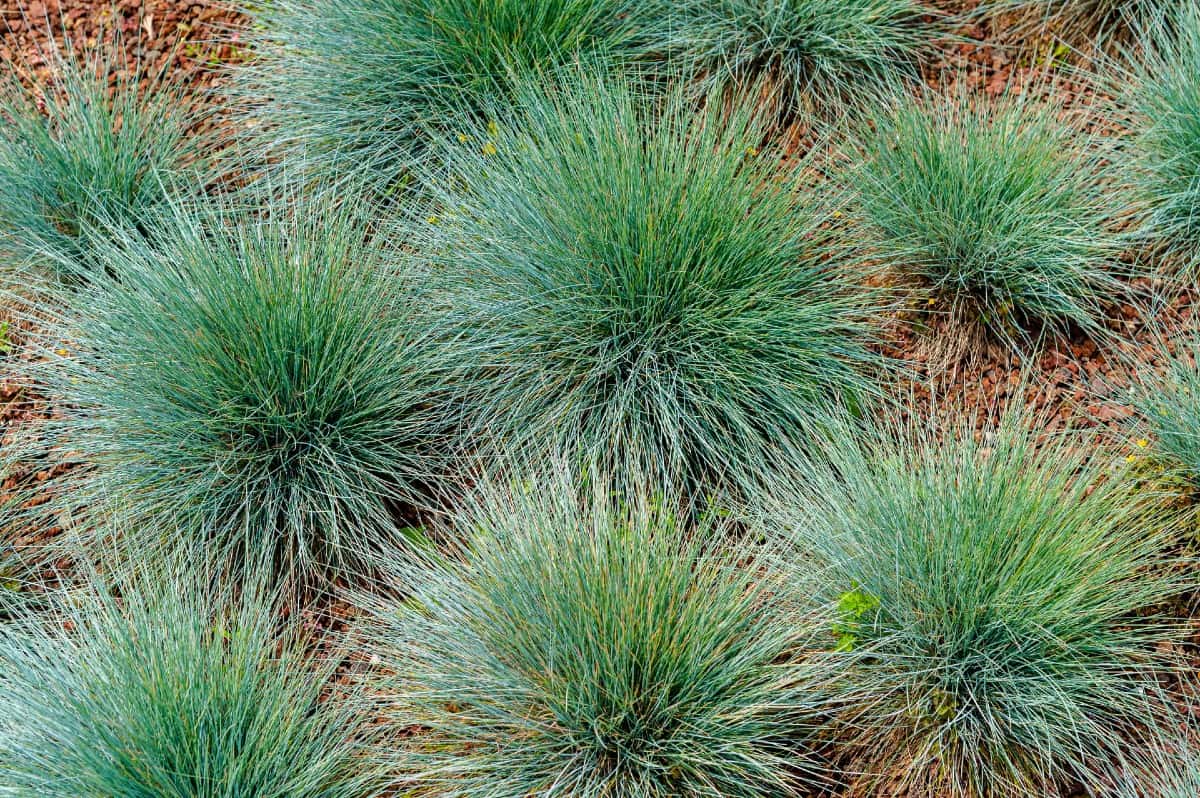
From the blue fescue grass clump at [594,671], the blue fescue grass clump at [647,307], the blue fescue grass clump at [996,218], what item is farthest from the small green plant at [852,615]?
the blue fescue grass clump at [996,218]

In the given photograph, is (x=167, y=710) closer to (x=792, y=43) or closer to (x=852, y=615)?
(x=852, y=615)

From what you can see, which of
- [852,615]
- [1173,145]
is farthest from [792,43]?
[852,615]

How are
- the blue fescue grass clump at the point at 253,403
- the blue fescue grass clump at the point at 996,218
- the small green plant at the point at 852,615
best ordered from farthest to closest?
the blue fescue grass clump at the point at 996,218 < the blue fescue grass clump at the point at 253,403 < the small green plant at the point at 852,615

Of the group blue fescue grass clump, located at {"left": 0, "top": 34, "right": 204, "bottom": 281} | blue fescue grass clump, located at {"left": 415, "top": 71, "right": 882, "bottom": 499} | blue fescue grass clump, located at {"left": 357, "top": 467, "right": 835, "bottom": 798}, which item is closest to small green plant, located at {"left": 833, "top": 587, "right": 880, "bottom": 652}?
blue fescue grass clump, located at {"left": 357, "top": 467, "right": 835, "bottom": 798}

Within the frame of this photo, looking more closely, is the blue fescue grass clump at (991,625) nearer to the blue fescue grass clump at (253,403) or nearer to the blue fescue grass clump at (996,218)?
the blue fescue grass clump at (996,218)

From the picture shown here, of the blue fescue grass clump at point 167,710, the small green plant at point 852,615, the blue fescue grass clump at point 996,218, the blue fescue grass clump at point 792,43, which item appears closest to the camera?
the blue fescue grass clump at point 167,710

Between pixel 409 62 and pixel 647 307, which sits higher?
pixel 409 62
